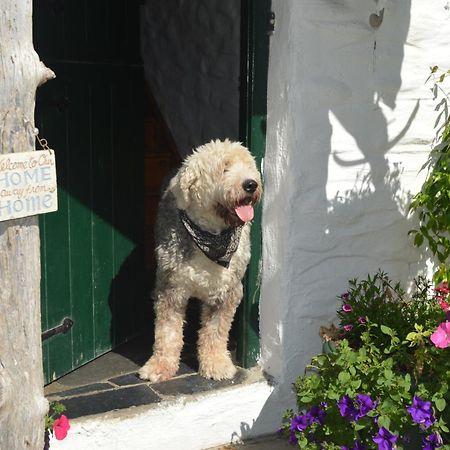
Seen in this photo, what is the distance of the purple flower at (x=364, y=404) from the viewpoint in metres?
3.15

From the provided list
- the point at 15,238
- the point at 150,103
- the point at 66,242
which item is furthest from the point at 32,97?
the point at 150,103

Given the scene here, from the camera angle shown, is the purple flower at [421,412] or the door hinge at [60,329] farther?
the door hinge at [60,329]

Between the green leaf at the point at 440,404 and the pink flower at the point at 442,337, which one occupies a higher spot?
the pink flower at the point at 442,337

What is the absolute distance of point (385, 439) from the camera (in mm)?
3109

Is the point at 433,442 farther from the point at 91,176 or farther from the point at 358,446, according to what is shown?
the point at 91,176

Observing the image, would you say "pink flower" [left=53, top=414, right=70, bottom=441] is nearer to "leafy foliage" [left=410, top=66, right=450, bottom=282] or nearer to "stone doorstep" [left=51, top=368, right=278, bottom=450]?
"stone doorstep" [left=51, top=368, right=278, bottom=450]

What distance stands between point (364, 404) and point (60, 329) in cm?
186

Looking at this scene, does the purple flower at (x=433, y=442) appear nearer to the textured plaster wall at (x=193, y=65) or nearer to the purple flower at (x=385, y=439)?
the purple flower at (x=385, y=439)

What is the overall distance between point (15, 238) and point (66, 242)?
165cm

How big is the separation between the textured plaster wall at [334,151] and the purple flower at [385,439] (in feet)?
3.28

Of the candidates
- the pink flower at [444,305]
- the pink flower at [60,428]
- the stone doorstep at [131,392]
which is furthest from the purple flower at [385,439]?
the pink flower at [60,428]

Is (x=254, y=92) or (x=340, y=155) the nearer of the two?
(x=254, y=92)

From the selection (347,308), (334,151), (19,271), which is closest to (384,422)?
(347,308)

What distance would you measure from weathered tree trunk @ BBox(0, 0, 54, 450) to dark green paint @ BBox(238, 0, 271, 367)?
→ 147cm
